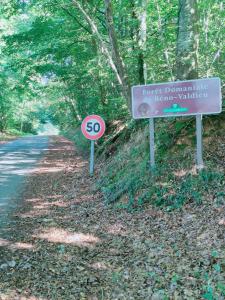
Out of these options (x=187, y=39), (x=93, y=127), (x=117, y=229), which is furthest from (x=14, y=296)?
(x=93, y=127)

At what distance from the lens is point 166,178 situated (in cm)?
750

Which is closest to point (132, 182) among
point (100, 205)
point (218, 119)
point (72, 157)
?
point (100, 205)

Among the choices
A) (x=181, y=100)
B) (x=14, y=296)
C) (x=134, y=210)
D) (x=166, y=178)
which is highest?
(x=181, y=100)

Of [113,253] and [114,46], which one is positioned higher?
[114,46]

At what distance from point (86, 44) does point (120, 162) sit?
8.22 metres

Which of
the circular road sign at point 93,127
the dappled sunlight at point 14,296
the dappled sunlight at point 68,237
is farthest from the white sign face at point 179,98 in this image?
the dappled sunlight at point 14,296

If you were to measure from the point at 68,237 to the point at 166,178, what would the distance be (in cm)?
245

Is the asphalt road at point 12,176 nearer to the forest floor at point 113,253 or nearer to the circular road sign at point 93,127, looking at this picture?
the forest floor at point 113,253

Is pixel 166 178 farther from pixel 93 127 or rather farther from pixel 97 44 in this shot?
pixel 97 44

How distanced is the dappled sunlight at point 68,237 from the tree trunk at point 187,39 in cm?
459

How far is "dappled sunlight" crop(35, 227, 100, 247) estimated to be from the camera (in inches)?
242

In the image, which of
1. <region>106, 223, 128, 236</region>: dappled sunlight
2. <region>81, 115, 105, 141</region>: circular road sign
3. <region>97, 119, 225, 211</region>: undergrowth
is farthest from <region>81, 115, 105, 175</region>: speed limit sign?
<region>106, 223, 128, 236</region>: dappled sunlight

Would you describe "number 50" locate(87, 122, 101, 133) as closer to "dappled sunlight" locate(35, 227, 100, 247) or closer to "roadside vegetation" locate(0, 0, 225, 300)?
"roadside vegetation" locate(0, 0, 225, 300)

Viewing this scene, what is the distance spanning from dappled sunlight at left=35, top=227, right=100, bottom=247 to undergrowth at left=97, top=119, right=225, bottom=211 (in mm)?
1337
